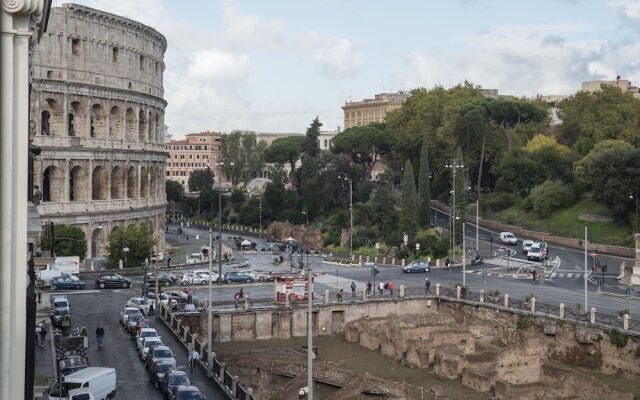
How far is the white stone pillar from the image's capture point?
11.1 m

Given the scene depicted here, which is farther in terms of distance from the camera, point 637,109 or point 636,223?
point 637,109

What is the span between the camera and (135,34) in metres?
93.5

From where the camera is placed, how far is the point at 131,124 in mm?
93938

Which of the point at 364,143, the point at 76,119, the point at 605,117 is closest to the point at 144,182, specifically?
the point at 76,119

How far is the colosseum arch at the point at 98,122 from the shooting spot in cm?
8900

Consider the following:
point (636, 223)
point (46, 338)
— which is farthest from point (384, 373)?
point (636, 223)

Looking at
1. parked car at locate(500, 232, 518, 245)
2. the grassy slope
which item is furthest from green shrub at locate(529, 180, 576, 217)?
parked car at locate(500, 232, 518, 245)

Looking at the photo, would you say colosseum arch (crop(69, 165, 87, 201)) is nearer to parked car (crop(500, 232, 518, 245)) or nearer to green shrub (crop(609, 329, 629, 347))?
parked car (crop(500, 232, 518, 245))

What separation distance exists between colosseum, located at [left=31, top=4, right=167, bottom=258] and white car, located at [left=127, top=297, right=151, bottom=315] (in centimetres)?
2631

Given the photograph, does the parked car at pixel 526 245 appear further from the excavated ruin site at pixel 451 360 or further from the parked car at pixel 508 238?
the excavated ruin site at pixel 451 360

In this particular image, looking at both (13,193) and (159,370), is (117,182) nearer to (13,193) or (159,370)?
(159,370)

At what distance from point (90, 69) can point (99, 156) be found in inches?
321

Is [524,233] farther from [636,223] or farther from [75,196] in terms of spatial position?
[75,196]

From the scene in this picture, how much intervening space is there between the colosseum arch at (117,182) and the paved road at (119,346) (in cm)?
2824
